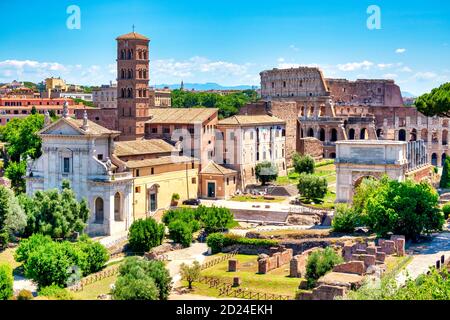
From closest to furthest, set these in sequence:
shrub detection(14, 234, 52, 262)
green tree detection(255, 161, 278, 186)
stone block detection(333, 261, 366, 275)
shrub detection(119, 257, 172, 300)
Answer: shrub detection(119, 257, 172, 300)
stone block detection(333, 261, 366, 275)
shrub detection(14, 234, 52, 262)
green tree detection(255, 161, 278, 186)

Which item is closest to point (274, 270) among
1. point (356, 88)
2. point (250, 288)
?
point (250, 288)

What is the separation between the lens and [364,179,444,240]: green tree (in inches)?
1463

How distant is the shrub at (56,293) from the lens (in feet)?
77.1

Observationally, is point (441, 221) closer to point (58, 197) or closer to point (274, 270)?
point (274, 270)

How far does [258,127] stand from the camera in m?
61.2

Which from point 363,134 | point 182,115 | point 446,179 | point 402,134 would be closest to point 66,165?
point 182,115

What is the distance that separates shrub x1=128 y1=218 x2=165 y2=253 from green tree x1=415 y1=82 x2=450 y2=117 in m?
17.1

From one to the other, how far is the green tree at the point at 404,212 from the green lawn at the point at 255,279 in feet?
19.0

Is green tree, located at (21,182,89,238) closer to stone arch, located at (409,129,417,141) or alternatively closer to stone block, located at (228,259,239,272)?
stone block, located at (228,259,239,272)

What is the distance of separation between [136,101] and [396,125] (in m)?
44.2

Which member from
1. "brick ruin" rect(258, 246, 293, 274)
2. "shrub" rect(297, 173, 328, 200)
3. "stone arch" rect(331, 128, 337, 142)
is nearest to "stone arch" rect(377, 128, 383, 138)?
"stone arch" rect(331, 128, 337, 142)

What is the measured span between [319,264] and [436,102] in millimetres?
14935

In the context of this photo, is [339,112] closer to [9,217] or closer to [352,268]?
[9,217]
